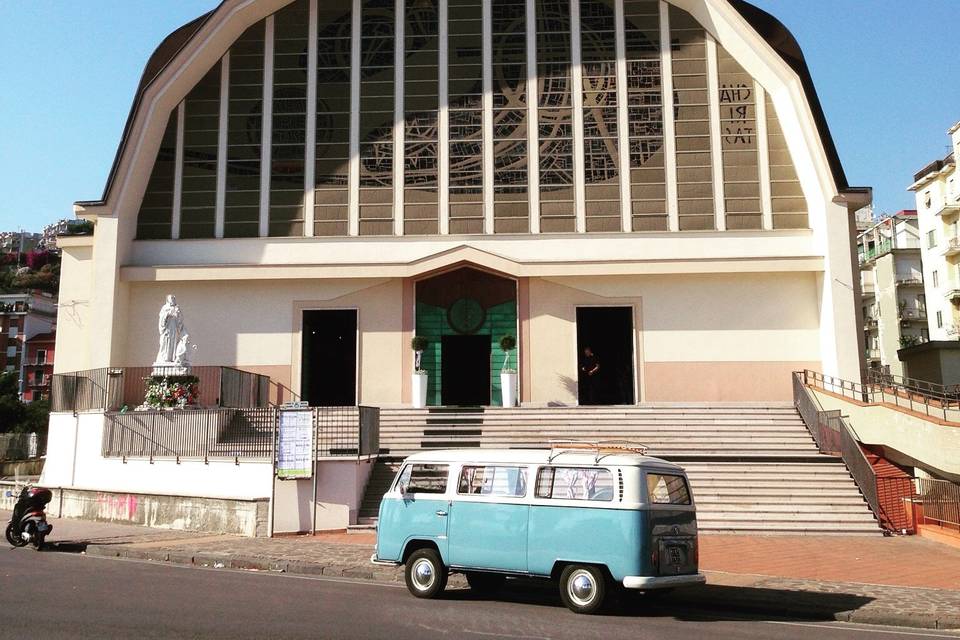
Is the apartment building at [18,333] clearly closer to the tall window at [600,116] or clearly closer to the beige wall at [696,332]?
the beige wall at [696,332]

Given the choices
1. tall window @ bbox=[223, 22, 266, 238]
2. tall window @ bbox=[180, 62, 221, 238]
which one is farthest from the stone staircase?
tall window @ bbox=[180, 62, 221, 238]

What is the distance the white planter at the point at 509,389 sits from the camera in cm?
2395

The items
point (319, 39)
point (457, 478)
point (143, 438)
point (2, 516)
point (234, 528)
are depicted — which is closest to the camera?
point (457, 478)

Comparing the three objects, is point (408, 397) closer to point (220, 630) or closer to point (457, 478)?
point (457, 478)

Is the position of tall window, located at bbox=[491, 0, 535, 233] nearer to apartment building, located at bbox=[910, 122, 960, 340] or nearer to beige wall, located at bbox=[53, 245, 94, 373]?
beige wall, located at bbox=[53, 245, 94, 373]

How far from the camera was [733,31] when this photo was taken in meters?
25.4

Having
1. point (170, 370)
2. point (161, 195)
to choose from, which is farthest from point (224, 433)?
point (161, 195)

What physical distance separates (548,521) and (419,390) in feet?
49.2

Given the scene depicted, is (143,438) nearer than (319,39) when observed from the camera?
Yes

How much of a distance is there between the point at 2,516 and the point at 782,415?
2008 cm

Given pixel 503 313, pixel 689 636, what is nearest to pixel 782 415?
pixel 503 313

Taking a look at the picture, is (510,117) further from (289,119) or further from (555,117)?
(289,119)

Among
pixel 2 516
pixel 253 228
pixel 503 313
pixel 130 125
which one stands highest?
pixel 130 125

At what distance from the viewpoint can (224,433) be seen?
56.4 ft
